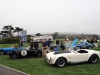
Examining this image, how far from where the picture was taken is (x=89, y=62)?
362 inches

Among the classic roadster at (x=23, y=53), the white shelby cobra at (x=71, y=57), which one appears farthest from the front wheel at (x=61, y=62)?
the classic roadster at (x=23, y=53)

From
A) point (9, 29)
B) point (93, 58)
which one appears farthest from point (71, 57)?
point (9, 29)

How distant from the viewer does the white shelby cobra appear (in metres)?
8.27

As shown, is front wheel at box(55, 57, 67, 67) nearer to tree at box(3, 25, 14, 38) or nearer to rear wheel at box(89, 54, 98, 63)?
rear wheel at box(89, 54, 98, 63)

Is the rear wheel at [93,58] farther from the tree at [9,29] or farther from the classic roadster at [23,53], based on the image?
the tree at [9,29]

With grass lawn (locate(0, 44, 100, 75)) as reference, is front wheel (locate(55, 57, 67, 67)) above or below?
above

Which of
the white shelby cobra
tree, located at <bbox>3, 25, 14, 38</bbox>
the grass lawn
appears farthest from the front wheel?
tree, located at <bbox>3, 25, 14, 38</bbox>

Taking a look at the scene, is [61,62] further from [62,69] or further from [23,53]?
[23,53]

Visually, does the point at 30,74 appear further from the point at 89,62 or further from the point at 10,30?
the point at 10,30

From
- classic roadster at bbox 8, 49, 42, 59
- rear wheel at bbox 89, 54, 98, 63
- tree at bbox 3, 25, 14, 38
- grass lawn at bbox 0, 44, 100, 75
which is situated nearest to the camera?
grass lawn at bbox 0, 44, 100, 75

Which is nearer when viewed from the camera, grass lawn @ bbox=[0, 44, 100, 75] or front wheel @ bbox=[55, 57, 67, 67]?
grass lawn @ bbox=[0, 44, 100, 75]

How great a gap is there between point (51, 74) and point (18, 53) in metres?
5.55

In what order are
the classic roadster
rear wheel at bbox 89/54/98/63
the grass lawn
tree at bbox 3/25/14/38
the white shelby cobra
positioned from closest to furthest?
the grass lawn
the white shelby cobra
rear wheel at bbox 89/54/98/63
the classic roadster
tree at bbox 3/25/14/38

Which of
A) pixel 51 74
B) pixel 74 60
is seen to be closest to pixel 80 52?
pixel 74 60
